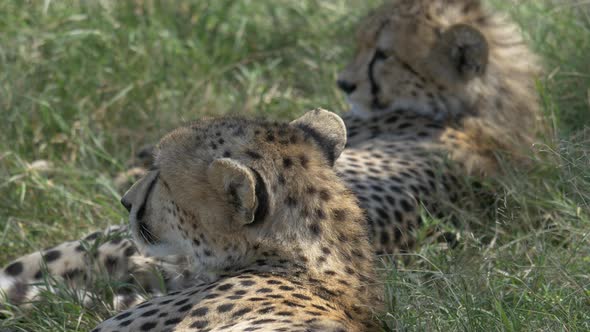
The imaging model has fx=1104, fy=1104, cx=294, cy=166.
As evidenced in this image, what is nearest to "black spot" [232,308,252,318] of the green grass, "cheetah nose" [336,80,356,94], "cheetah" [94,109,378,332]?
"cheetah" [94,109,378,332]

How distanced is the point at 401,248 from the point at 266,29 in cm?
230

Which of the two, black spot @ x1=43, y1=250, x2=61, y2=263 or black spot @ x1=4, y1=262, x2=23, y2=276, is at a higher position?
black spot @ x1=43, y1=250, x2=61, y2=263

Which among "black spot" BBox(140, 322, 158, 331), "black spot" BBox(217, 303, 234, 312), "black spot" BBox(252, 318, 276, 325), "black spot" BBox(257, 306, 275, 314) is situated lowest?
"black spot" BBox(140, 322, 158, 331)

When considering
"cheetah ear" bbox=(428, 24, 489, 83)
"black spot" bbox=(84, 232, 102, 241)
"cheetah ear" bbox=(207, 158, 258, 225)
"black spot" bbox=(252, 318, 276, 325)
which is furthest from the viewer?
"cheetah ear" bbox=(428, 24, 489, 83)

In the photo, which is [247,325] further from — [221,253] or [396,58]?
[396,58]

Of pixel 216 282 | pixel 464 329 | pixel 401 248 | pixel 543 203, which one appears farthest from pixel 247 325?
pixel 543 203

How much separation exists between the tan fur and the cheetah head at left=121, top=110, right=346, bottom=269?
4.28 ft

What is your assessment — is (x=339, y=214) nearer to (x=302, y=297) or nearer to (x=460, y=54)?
(x=302, y=297)

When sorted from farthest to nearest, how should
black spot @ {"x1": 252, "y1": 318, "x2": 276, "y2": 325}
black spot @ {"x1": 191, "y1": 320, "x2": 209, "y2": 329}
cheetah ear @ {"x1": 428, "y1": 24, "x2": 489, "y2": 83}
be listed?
1. cheetah ear @ {"x1": 428, "y1": 24, "x2": 489, "y2": 83}
2. black spot @ {"x1": 191, "y1": 320, "x2": 209, "y2": 329}
3. black spot @ {"x1": 252, "y1": 318, "x2": 276, "y2": 325}

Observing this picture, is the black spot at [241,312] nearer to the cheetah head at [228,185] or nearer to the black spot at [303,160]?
the cheetah head at [228,185]

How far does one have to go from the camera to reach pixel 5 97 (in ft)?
14.5

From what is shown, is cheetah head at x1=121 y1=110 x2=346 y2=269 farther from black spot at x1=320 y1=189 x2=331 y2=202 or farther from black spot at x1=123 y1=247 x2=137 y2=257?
black spot at x1=123 y1=247 x2=137 y2=257

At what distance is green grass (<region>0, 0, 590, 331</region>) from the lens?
2.80 m

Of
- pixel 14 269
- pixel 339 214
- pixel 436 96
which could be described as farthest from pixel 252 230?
pixel 436 96
